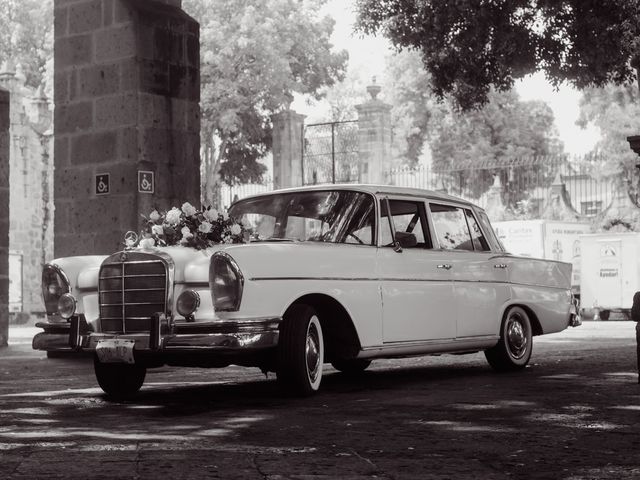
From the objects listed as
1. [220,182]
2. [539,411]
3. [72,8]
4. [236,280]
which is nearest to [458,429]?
[539,411]

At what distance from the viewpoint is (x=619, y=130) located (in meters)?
42.8

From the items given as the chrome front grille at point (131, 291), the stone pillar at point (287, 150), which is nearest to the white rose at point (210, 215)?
the chrome front grille at point (131, 291)

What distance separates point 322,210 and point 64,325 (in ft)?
7.05

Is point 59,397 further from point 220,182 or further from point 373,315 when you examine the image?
point 220,182

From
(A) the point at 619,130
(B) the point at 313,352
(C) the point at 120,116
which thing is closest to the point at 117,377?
(B) the point at 313,352

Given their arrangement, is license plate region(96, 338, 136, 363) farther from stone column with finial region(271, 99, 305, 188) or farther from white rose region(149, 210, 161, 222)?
stone column with finial region(271, 99, 305, 188)

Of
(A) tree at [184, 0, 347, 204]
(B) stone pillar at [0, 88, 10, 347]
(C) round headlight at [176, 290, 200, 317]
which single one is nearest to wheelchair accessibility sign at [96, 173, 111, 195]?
(B) stone pillar at [0, 88, 10, 347]

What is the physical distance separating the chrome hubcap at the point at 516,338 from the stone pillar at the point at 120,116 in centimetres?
443

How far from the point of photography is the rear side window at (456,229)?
1002 cm

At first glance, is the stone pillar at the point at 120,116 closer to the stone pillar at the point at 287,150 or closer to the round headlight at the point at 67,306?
the round headlight at the point at 67,306

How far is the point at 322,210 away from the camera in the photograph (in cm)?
909

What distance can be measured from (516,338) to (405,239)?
2.06 meters

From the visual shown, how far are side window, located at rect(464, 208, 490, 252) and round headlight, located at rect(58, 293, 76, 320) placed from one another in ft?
12.5

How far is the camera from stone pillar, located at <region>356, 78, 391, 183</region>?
35.5m
